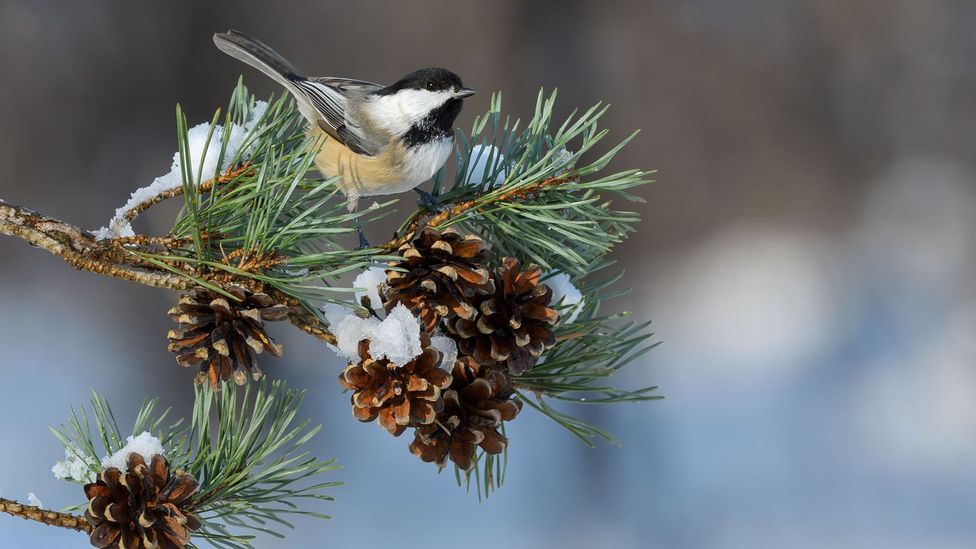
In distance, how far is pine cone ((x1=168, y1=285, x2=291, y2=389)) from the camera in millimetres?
399

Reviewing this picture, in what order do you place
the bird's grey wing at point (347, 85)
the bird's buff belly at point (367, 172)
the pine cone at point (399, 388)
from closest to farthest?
the pine cone at point (399, 388)
the bird's buff belly at point (367, 172)
the bird's grey wing at point (347, 85)

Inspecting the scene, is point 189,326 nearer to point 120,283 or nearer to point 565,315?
point 565,315

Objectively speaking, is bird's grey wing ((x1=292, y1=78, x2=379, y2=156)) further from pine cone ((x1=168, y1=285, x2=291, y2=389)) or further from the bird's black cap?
pine cone ((x1=168, y1=285, x2=291, y2=389))

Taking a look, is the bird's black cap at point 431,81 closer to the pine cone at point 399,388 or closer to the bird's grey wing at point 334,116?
the bird's grey wing at point 334,116

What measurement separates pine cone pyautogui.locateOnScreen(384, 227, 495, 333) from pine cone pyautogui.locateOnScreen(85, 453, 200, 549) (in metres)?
0.14

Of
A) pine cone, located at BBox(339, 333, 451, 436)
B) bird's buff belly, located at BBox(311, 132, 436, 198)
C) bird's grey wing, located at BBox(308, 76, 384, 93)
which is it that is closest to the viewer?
pine cone, located at BBox(339, 333, 451, 436)

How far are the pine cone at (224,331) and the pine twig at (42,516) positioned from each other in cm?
10

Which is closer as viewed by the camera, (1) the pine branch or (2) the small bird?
(1) the pine branch

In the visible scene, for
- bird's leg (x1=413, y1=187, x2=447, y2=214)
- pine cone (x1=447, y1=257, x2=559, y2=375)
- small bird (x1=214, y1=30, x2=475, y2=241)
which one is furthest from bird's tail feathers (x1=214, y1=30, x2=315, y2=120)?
pine cone (x1=447, y1=257, x2=559, y2=375)

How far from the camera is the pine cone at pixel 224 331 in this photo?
40 cm

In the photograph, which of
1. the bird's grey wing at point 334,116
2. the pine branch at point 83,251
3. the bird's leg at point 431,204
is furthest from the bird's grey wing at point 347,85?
→ the pine branch at point 83,251

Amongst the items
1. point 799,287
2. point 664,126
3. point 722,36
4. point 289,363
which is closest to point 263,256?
point 289,363

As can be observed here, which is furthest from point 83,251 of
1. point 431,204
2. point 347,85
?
point 347,85

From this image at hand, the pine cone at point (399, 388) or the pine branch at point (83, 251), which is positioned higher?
the pine branch at point (83, 251)
